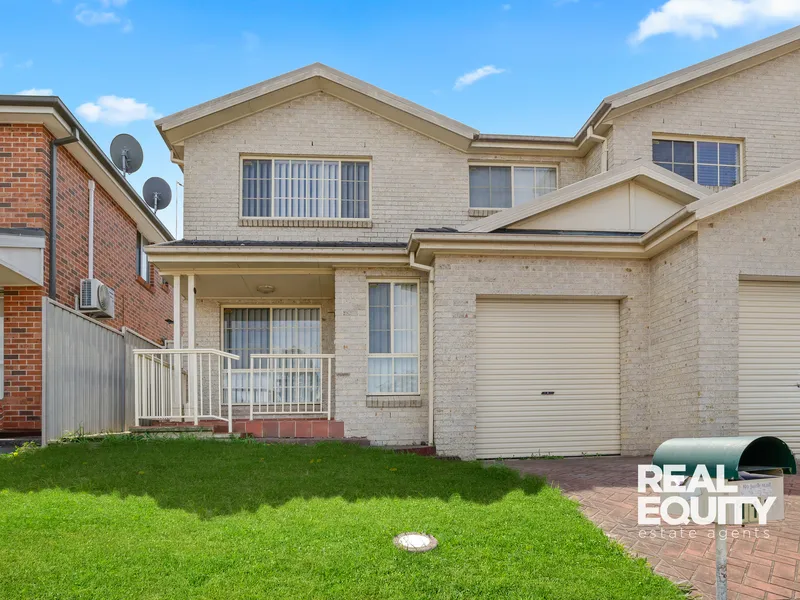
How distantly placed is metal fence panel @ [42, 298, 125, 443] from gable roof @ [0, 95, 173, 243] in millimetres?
3327

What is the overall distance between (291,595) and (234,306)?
8788mm

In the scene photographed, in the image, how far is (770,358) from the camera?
29.9 feet

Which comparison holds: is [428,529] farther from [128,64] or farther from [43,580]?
[128,64]

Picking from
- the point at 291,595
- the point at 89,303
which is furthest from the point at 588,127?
the point at 291,595

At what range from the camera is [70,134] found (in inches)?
436

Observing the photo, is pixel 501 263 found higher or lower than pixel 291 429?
higher

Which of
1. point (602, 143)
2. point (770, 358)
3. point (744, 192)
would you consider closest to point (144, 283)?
point (602, 143)

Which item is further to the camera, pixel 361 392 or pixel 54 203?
pixel 54 203

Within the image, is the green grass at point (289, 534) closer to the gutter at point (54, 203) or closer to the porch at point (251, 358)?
the porch at point (251, 358)

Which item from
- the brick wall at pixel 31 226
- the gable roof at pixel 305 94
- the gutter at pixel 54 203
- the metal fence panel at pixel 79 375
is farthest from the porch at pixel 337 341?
Answer: the gable roof at pixel 305 94

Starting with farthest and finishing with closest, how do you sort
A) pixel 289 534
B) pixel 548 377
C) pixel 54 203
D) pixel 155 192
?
pixel 155 192
pixel 54 203
pixel 548 377
pixel 289 534

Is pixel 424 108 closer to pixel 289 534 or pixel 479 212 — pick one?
pixel 479 212

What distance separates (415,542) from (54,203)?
9.09 metres

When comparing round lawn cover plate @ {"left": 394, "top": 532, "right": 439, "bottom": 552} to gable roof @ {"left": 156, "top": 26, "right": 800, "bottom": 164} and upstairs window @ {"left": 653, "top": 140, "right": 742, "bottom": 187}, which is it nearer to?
gable roof @ {"left": 156, "top": 26, "right": 800, "bottom": 164}
